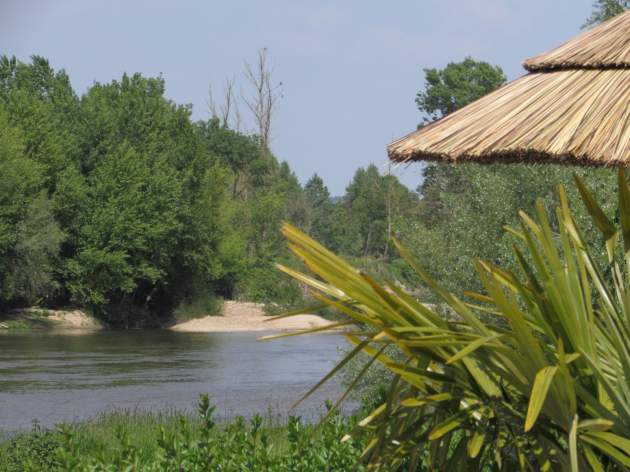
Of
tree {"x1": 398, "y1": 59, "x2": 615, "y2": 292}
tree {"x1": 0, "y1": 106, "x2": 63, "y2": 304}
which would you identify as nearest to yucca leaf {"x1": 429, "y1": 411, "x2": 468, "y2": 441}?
tree {"x1": 398, "y1": 59, "x2": 615, "y2": 292}

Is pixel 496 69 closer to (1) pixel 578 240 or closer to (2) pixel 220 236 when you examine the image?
(2) pixel 220 236

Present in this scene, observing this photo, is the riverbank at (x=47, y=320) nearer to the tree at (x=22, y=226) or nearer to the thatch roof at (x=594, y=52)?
the tree at (x=22, y=226)

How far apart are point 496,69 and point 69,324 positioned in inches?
1287

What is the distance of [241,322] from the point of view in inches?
1939

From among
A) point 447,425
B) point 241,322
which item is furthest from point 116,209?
point 447,425

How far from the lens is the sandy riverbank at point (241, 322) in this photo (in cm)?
4700

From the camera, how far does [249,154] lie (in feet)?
236

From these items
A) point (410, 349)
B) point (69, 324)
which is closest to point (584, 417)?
point (410, 349)

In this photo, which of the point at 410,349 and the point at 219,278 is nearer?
the point at 410,349

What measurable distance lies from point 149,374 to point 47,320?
19212 millimetres

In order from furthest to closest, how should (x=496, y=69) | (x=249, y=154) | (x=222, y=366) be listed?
(x=249, y=154) < (x=496, y=69) < (x=222, y=366)

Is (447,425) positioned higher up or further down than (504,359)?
further down

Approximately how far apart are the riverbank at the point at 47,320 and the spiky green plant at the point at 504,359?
38682 mm

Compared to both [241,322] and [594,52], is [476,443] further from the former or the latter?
[241,322]
